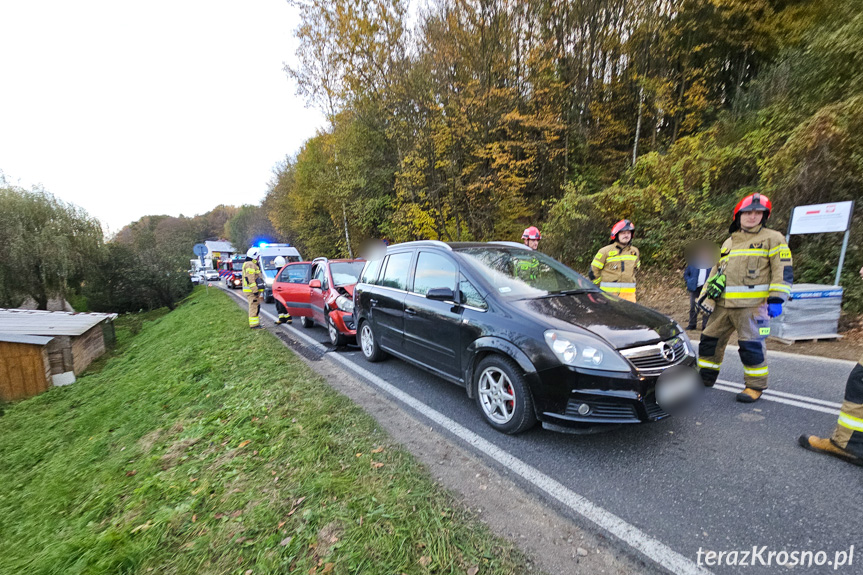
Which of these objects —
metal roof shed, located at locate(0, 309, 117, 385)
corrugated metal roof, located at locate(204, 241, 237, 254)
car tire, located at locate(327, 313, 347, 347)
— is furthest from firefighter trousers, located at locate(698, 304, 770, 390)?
corrugated metal roof, located at locate(204, 241, 237, 254)

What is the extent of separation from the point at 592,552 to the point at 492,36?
1405 centimetres

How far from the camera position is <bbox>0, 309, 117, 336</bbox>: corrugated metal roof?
9.51m

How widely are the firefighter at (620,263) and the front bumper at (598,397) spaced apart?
8.82 feet

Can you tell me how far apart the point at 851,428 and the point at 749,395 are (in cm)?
Answer: 105

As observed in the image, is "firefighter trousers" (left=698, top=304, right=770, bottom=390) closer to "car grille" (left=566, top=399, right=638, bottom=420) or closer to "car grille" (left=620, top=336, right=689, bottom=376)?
"car grille" (left=620, top=336, right=689, bottom=376)

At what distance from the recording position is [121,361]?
10773 mm

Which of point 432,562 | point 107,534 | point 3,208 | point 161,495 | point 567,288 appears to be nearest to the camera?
point 432,562

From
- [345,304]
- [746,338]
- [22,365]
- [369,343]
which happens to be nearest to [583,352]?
[746,338]

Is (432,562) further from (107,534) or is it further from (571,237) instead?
(571,237)

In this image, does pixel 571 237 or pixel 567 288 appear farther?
pixel 571 237

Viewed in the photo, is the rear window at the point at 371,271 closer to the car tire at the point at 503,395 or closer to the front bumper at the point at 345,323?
the front bumper at the point at 345,323

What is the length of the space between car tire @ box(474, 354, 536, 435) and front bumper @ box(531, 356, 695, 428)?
0.76 ft

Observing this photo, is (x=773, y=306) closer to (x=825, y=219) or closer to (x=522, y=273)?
(x=522, y=273)

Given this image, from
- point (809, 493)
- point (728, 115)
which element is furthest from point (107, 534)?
point (728, 115)
